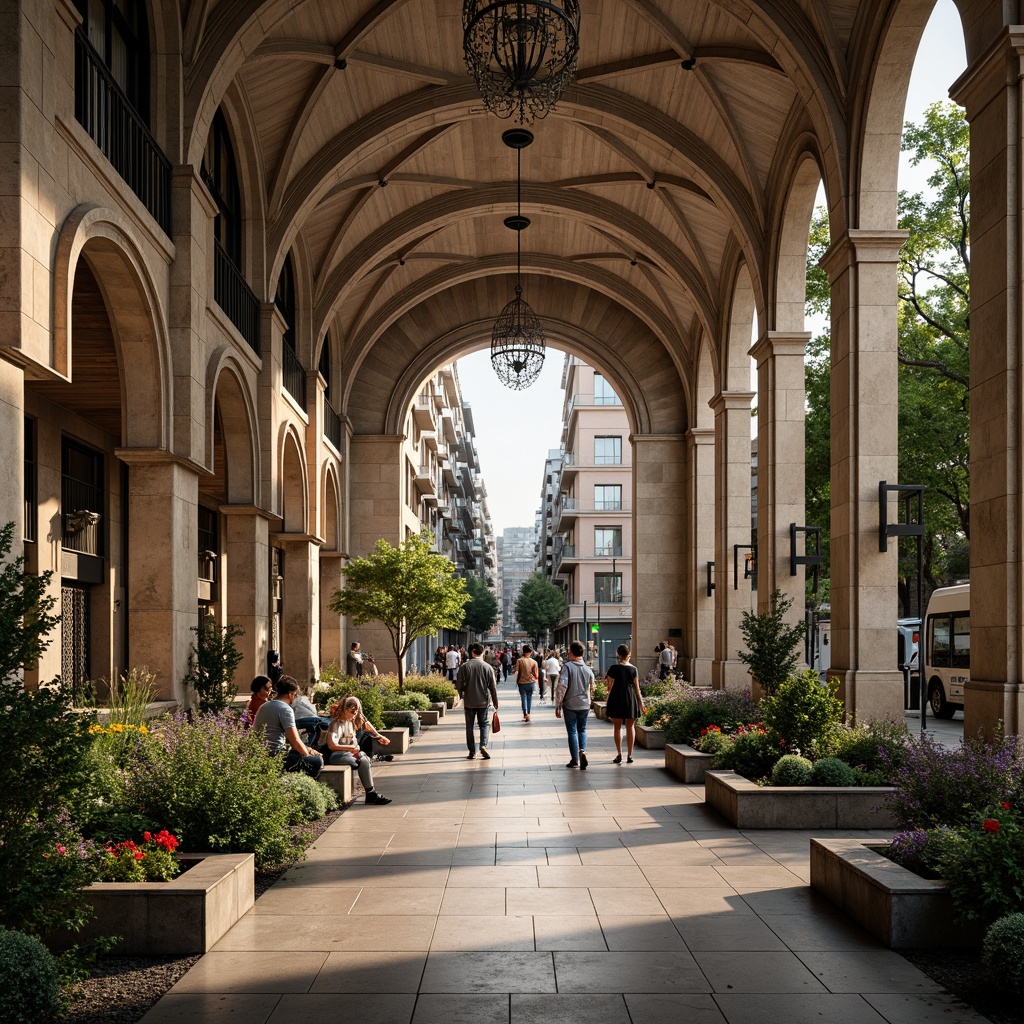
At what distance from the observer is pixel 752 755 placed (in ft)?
39.6

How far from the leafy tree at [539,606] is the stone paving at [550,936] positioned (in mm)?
81954

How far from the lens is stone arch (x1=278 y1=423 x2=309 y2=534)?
25.1m

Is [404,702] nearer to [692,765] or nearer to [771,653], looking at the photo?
[771,653]

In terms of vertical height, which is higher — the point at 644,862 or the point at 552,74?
the point at 552,74

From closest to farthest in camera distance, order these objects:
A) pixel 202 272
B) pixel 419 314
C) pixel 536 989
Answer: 1. pixel 536 989
2. pixel 202 272
3. pixel 419 314

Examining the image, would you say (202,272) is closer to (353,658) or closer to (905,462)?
(353,658)

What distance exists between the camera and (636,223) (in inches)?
1112

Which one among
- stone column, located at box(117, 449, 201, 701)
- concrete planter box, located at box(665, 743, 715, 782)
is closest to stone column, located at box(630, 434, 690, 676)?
concrete planter box, located at box(665, 743, 715, 782)

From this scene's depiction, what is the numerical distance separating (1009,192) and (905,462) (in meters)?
20.9

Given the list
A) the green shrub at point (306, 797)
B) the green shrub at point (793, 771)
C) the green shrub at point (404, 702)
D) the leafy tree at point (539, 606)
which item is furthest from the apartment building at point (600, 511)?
the green shrub at point (306, 797)

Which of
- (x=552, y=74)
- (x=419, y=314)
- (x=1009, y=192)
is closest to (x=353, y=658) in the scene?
(x=419, y=314)

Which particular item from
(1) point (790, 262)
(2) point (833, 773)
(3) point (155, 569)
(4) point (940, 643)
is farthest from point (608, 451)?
(2) point (833, 773)

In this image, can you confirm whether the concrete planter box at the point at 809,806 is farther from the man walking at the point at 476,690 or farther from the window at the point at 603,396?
the window at the point at 603,396

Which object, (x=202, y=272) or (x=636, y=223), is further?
(x=636, y=223)
